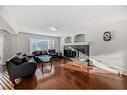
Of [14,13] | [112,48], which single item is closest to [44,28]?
[14,13]

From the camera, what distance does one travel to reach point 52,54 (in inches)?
112

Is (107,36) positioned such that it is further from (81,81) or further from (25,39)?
(25,39)

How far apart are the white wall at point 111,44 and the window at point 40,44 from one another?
27 centimetres

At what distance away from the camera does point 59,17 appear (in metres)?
2.69

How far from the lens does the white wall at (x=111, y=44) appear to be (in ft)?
9.61

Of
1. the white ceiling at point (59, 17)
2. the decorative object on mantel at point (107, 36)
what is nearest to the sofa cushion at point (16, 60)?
the white ceiling at point (59, 17)

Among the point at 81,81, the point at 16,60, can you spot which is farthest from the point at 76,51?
the point at 16,60

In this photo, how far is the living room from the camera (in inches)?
98.4

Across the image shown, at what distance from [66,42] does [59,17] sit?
546 mm

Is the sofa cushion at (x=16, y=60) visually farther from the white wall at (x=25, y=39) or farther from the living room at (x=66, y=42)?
the white wall at (x=25, y=39)

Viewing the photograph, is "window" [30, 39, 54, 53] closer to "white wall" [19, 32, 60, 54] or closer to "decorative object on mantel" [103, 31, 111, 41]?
"white wall" [19, 32, 60, 54]

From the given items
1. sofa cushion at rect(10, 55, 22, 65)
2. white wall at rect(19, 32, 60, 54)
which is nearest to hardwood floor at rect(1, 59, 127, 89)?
sofa cushion at rect(10, 55, 22, 65)
